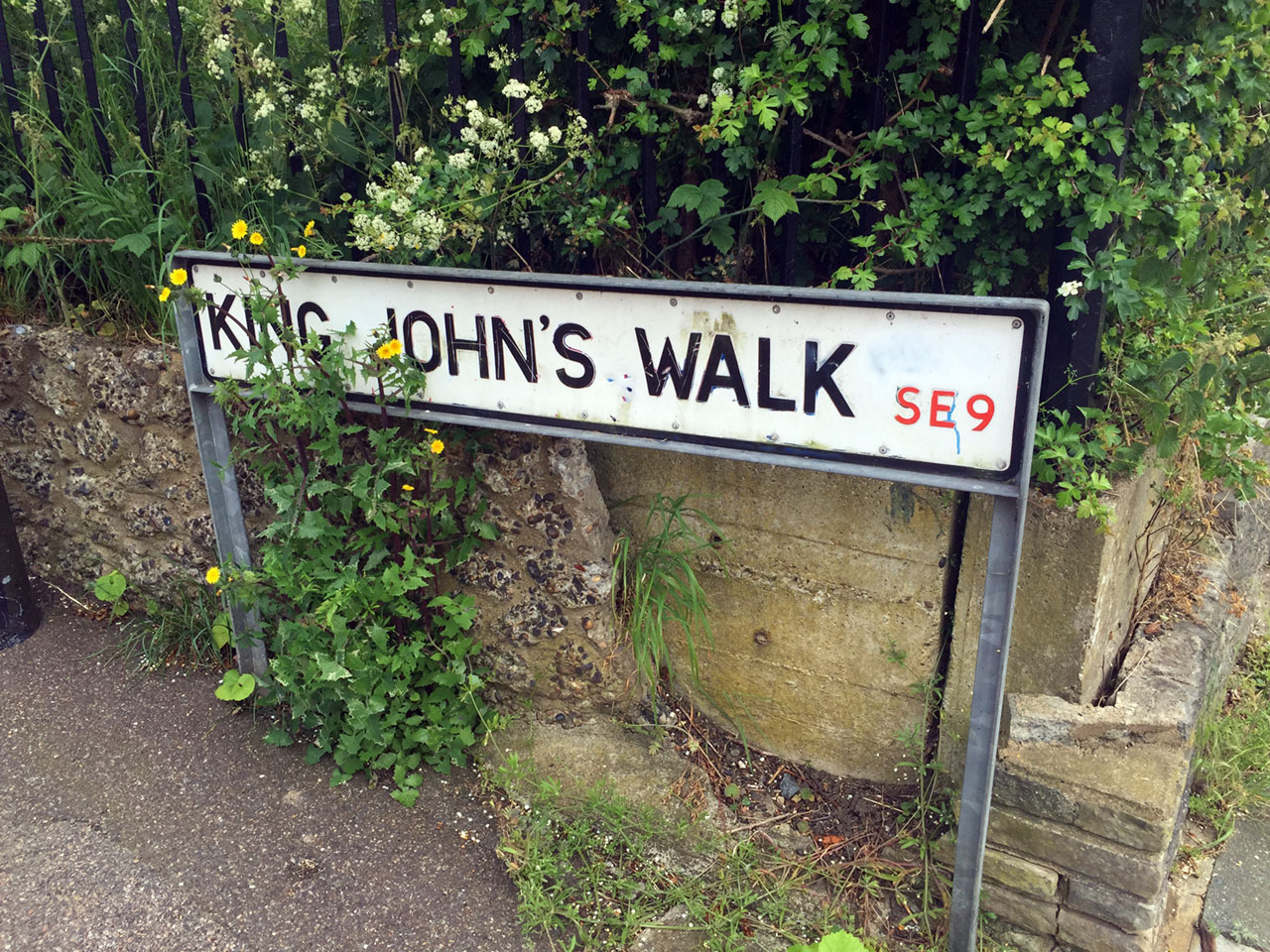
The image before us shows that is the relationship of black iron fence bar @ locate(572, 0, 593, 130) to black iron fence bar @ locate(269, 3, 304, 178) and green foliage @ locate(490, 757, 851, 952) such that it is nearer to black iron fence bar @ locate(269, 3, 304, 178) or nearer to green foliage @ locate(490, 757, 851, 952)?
black iron fence bar @ locate(269, 3, 304, 178)

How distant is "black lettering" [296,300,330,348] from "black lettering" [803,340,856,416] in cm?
119

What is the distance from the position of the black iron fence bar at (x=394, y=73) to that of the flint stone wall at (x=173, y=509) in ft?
2.68

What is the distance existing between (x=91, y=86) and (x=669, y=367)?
215 centimetres

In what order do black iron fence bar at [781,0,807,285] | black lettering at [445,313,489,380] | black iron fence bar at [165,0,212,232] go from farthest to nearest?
black iron fence bar at [165,0,212,232]
black lettering at [445,313,489,380]
black iron fence bar at [781,0,807,285]

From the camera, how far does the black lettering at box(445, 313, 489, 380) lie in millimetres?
2037

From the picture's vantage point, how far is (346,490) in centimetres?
235

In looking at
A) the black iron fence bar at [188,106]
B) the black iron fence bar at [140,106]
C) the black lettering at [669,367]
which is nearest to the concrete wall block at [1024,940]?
the black lettering at [669,367]

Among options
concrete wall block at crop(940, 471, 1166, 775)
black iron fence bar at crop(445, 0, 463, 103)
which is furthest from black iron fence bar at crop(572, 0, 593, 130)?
concrete wall block at crop(940, 471, 1166, 775)

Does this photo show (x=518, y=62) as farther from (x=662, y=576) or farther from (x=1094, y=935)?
(x=1094, y=935)

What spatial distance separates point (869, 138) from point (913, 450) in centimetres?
71

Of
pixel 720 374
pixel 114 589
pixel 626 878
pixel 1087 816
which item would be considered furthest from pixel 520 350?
pixel 114 589

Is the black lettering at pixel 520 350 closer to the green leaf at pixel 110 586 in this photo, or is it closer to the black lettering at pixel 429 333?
the black lettering at pixel 429 333

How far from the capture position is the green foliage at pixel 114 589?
3033 mm

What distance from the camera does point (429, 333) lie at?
6.91 ft
